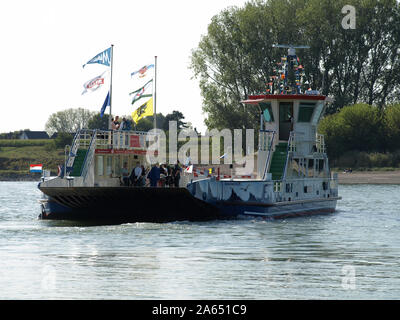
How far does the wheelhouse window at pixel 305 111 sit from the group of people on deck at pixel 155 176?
699 centimetres

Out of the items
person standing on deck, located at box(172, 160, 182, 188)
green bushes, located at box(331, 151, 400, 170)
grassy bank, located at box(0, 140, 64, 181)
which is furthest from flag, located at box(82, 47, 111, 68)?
grassy bank, located at box(0, 140, 64, 181)

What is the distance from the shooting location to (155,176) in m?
33.4

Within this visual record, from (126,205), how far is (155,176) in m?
2.04

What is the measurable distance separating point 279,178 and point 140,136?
6.49 meters

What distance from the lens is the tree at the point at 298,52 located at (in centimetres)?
7731

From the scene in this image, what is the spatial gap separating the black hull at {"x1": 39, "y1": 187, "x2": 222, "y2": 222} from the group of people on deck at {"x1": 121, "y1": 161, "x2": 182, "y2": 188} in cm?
140

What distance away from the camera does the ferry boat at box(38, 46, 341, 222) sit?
3198cm

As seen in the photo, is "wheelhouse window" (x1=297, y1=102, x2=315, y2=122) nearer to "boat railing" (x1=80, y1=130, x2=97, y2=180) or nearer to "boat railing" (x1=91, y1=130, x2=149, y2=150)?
"boat railing" (x1=91, y1=130, x2=149, y2=150)

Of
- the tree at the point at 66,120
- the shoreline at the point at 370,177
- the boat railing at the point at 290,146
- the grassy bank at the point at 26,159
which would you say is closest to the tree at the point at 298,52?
the shoreline at the point at 370,177

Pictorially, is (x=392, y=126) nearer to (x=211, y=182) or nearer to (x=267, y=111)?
(x=267, y=111)

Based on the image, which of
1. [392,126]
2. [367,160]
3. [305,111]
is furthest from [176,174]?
[392,126]

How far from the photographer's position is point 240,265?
71.4ft
